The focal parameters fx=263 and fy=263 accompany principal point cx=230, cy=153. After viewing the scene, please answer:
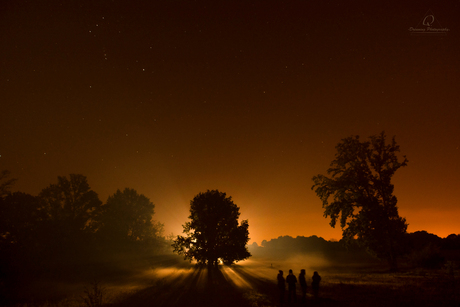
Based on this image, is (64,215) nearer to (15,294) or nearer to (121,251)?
(121,251)

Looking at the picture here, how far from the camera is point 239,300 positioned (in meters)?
17.6

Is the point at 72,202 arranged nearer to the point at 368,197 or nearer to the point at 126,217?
the point at 126,217

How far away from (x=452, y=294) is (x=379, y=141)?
21452 mm

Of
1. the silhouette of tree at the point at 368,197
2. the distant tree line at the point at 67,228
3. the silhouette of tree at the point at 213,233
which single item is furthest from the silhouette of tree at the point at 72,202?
the silhouette of tree at the point at 368,197

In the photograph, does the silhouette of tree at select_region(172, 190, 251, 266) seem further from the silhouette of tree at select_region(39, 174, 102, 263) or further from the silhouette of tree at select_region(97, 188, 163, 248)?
the silhouette of tree at select_region(97, 188, 163, 248)

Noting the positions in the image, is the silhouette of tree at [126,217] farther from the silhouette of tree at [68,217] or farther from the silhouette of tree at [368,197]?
the silhouette of tree at [368,197]

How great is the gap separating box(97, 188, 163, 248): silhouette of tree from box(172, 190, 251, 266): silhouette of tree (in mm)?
24125

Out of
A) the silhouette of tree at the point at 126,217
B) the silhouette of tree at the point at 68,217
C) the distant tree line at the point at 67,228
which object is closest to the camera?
the distant tree line at the point at 67,228

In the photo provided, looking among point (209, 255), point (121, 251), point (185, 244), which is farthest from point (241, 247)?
point (121, 251)

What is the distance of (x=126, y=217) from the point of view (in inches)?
2247

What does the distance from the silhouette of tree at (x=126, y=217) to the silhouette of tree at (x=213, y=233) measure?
2412cm

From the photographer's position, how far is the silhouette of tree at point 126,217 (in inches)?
2052

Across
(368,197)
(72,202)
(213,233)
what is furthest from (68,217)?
(368,197)

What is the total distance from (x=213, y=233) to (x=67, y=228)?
2315 cm
